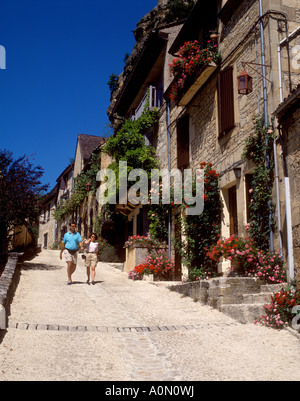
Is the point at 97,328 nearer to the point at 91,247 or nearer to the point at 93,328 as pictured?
the point at 93,328

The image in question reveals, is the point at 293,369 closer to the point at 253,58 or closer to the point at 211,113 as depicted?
the point at 253,58

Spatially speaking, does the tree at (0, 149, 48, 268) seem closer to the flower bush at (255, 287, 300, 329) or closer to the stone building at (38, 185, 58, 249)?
the flower bush at (255, 287, 300, 329)

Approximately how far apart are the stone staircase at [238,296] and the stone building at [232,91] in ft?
2.87

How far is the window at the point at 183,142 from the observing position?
12914 millimetres

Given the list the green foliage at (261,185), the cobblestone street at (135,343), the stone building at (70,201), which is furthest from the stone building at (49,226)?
the green foliage at (261,185)

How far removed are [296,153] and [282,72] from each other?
6.76 feet

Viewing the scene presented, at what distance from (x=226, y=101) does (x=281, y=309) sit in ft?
18.0

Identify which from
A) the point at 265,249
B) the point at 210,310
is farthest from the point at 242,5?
the point at 210,310

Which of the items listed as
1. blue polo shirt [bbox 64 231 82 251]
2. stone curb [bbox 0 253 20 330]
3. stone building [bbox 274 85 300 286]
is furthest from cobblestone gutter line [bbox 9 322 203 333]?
blue polo shirt [bbox 64 231 82 251]

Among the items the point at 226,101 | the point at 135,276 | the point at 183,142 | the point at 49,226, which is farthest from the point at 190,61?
the point at 49,226

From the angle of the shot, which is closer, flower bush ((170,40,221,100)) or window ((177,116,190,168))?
flower bush ((170,40,221,100))

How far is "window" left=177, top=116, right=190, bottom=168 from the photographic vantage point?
1291 cm

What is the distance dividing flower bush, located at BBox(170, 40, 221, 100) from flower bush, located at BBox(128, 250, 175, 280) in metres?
4.81

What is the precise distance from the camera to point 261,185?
8180mm
